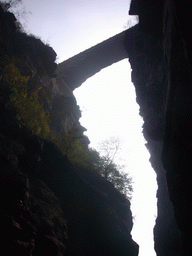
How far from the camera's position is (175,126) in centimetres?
768

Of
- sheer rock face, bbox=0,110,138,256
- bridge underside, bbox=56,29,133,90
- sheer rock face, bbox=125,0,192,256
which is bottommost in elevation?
sheer rock face, bbox=0,110,138,256

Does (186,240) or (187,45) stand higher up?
(187,45)

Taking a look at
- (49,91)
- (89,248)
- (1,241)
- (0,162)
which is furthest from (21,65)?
(89,248)

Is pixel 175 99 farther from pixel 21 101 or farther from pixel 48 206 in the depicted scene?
pixel 21 101

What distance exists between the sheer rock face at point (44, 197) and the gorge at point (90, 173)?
1.7 inches

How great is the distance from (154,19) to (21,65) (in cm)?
1563

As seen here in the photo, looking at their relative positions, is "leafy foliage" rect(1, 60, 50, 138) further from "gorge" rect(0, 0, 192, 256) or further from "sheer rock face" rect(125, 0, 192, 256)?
"sheer rock face" rect(125, 0, 192, 256)

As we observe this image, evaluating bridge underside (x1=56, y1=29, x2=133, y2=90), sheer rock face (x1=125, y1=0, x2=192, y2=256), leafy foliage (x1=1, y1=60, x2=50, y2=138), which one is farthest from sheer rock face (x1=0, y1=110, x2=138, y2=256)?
bridge underside (x1=56, y1=29, x2=133, y2=90)

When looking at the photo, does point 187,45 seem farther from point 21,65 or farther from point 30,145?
point 21,65

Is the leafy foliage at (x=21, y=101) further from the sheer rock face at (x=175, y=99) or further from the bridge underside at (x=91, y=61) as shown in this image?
the bridge underside at (x=91, y=61)

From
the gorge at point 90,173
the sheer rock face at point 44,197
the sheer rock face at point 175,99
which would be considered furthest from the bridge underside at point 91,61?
the sheer rock face at point 175,99

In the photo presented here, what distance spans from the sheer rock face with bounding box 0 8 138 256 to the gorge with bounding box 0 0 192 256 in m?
0.04

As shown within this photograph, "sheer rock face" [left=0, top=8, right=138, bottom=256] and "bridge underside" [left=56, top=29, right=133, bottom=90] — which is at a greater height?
"bridge underside" [left=56, top=29, right=133, bottom=90]

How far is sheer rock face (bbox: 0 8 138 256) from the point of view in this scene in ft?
23.2
